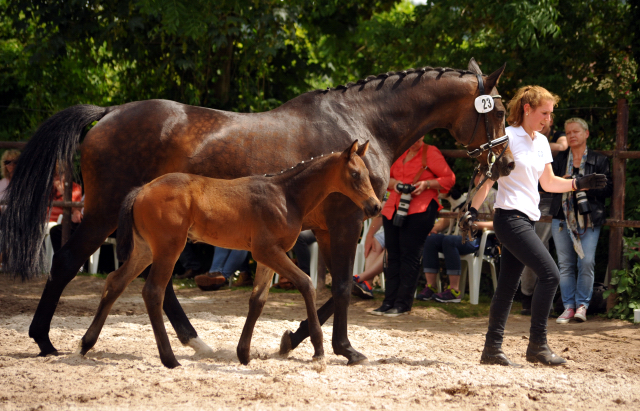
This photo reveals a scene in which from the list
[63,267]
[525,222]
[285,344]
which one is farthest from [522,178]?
[63,267]

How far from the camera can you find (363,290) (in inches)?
317

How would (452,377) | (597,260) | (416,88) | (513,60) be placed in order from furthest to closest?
(513,60)
(597,260)
(416,88)
(452,377)

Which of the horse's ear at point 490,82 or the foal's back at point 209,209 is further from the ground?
the horse's ear at point 490,82

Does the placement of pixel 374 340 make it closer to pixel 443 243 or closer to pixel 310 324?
pixel 310 324

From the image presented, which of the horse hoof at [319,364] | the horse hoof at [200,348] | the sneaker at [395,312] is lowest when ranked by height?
the horse hoof at [200,348]

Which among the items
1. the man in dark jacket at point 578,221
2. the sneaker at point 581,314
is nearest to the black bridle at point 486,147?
the man in dark jacket at point 578,221

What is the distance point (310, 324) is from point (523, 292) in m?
3.93

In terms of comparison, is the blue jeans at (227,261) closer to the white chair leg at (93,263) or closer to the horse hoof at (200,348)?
the white chair leg at (93,263)

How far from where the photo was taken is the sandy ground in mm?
3471

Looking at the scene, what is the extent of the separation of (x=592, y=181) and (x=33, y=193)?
4.04 meters

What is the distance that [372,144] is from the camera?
4.83 m

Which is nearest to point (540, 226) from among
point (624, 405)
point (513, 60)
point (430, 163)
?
point (430, 163)

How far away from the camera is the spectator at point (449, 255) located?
7.89m

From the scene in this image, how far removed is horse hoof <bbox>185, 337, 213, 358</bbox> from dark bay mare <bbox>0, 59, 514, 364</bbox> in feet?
0.10
